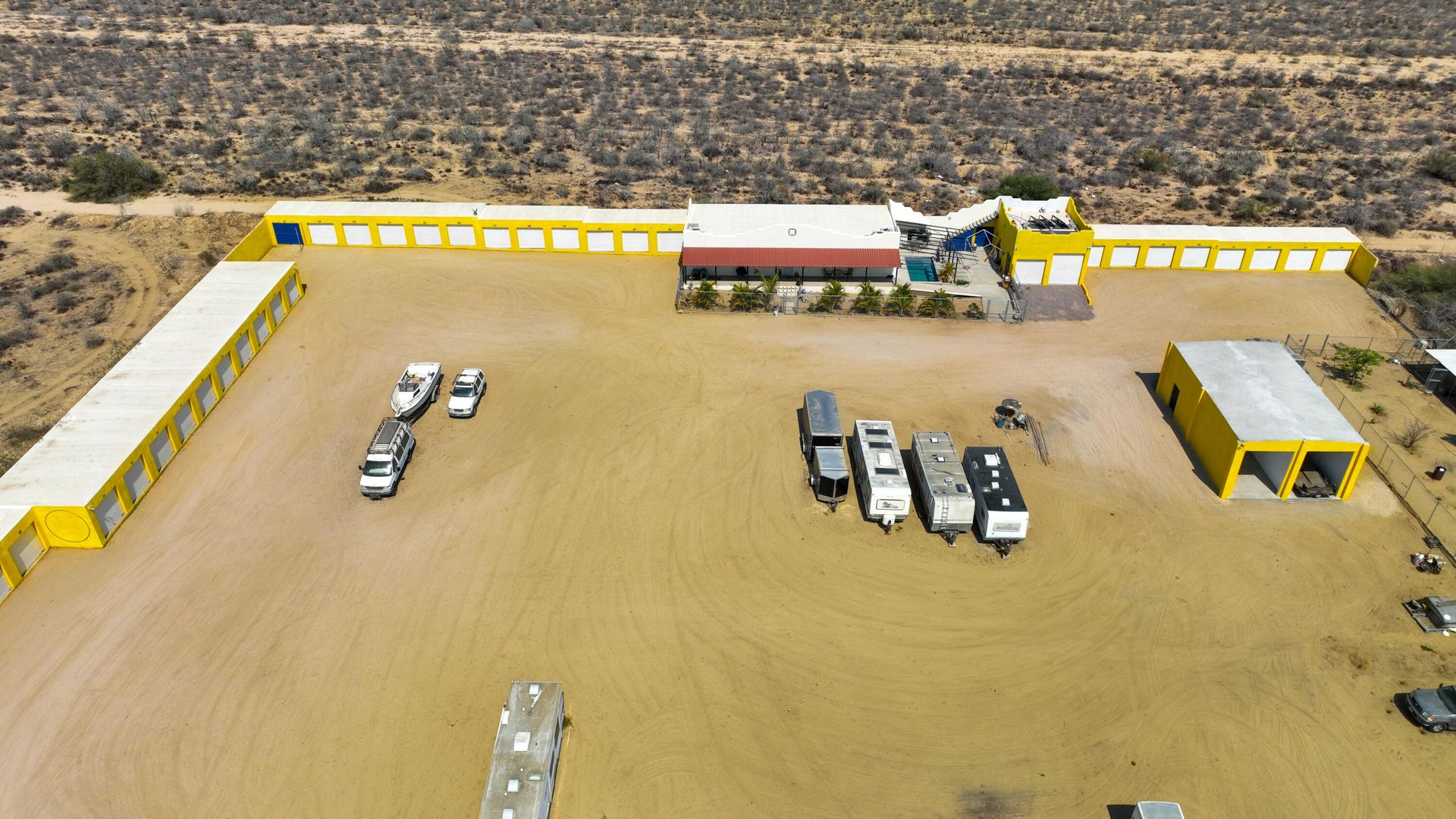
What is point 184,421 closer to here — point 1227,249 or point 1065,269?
point 1065,269

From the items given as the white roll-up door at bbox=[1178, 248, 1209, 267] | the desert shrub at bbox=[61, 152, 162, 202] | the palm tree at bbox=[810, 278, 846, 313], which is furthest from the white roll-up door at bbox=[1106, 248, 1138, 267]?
the desert shrub at bbox=[61, 152, 162, 202]

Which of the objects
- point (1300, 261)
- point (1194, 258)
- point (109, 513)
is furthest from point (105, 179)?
point (1300, 261)

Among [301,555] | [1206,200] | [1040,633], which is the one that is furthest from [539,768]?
[1206,200]

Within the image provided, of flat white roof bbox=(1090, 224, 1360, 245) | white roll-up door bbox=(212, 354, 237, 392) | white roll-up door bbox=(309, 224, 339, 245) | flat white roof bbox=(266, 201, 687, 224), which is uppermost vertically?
flat white roof bbox=(1090, 224, 1360, 245)

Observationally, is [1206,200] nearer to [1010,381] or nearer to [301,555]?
[1010,381]

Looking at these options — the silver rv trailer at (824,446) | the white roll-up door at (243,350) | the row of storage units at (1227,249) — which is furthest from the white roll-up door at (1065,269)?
the white roll-up door at (243,350)

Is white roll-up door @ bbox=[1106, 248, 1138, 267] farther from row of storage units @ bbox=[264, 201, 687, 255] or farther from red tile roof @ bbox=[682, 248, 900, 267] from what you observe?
row of storage units @ bbox=[264, 201, 687, 255]
